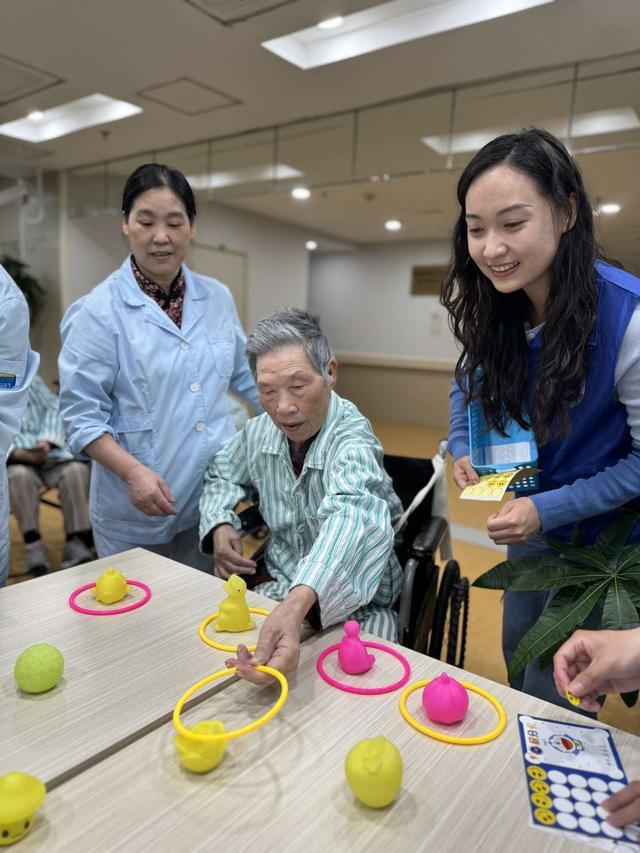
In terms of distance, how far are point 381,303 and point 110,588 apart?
9.49 metres

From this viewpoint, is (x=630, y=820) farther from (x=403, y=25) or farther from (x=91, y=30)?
(x=91, y=30)

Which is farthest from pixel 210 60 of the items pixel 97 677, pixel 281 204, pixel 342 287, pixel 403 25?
pixel 342 287

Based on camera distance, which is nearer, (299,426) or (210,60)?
(299,426)

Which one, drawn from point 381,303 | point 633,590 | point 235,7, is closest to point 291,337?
point 633,590

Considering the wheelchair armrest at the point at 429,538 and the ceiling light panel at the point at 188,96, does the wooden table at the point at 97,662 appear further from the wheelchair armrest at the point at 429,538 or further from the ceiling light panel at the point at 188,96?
the ceiling light panel at the point at 188,96

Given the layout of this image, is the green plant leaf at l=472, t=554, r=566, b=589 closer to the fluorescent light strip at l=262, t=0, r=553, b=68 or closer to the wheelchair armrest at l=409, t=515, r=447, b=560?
the wheelchair armrest at l=409, t=515, r=447, b=560

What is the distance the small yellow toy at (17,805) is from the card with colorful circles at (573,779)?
562 mm

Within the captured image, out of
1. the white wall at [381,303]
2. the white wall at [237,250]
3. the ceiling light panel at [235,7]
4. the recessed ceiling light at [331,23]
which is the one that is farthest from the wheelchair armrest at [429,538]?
the white wall at [381,303]

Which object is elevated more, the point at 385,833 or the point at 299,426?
the point at 299,426

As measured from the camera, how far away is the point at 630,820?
66cm

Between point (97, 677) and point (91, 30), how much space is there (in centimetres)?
391

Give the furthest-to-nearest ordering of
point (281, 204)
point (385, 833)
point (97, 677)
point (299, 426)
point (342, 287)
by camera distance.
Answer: point (342, 287), point (281, 204), point (299, 426), point (97, 677), point (385, 833)

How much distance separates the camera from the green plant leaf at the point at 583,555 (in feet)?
3.58

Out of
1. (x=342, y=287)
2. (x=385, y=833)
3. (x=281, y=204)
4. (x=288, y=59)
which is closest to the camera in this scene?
(x=385, y=833)
